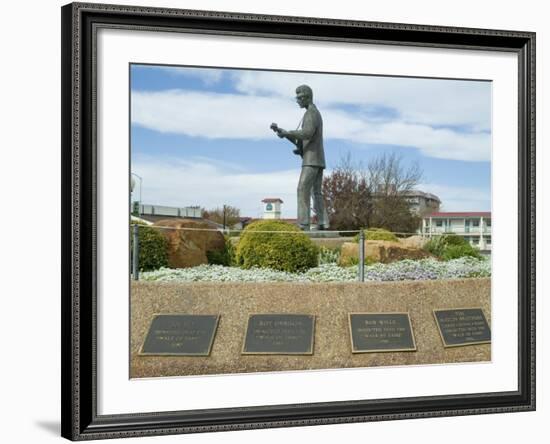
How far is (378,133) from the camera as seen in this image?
7.15 metres

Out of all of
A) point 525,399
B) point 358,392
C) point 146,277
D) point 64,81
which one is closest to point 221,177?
point 146,277

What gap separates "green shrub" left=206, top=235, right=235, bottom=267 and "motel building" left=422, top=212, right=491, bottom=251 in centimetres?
159

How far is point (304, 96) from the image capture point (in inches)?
266

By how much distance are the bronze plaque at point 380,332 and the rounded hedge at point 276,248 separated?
2.01ft

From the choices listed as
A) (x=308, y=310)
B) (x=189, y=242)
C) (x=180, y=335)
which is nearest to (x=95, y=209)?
(x=189, y=242)

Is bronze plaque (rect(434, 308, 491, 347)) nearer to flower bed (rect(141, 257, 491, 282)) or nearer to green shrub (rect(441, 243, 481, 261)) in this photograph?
flower bed (rect(141, 257, 491, 282))

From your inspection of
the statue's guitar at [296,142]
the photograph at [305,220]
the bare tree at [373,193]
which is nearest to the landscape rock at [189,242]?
the photograph at [305,220]

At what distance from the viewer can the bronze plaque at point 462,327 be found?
273 inches

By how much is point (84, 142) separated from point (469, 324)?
3247 millimetres

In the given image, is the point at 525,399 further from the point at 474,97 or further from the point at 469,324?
the point at 474,97

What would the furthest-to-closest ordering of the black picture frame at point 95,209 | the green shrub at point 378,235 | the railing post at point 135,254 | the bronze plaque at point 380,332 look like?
the green shrub at point 378,235 → the bronze plaque at point 380,332 → the railing post at point 135,254 → the black picture frame at point 95,209

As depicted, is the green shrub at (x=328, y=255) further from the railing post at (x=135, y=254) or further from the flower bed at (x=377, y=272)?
the railing post at (x=135, y=254)

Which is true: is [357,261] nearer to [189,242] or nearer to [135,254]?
[189,242]

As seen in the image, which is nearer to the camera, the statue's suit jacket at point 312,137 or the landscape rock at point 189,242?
the landscape rock at point 189,242
